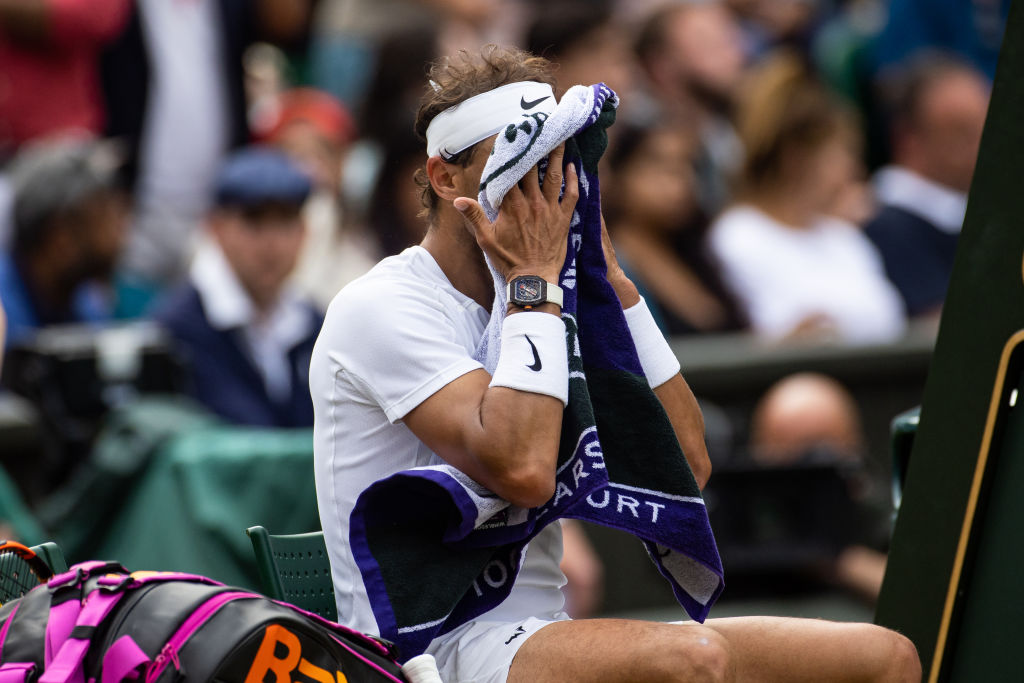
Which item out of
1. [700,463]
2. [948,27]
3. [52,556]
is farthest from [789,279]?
[52,556]

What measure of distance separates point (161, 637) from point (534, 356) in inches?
30.5

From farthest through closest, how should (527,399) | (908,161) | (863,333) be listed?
(908,161)
(863,333)
(527,399)

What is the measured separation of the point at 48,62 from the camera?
660cm

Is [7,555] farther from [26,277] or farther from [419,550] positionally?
[26,277]

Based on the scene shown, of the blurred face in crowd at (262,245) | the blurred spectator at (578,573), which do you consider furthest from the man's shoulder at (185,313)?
the blurred spectator at (578,573)

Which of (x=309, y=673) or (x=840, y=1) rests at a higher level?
(x=840, y=1)

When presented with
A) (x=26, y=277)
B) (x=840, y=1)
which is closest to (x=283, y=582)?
(x=26, y=277)

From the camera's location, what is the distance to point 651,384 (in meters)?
3.03

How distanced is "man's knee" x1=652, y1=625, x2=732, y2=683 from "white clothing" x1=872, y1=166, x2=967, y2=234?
5.39m

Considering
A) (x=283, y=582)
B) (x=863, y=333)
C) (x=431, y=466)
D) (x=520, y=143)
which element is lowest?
(x=863, y=333)

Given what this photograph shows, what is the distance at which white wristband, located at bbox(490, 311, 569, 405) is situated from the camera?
2645mm

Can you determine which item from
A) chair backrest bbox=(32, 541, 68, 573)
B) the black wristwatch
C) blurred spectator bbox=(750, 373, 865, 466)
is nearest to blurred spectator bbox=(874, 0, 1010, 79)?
blurred spectator bbox=(750, 373, 865, 466)

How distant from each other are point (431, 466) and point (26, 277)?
11.2 ft

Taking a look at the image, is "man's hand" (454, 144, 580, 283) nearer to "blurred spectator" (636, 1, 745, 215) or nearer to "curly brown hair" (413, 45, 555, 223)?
"curly brown hair" (413, 45, 555, 223)
